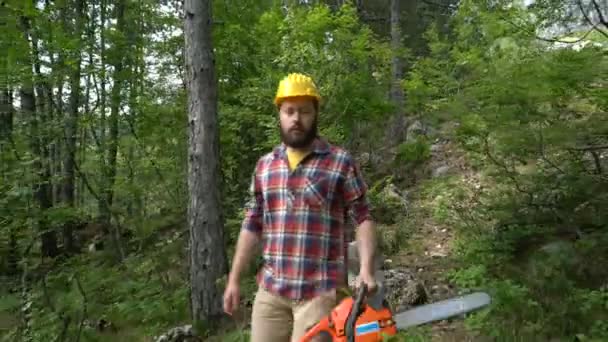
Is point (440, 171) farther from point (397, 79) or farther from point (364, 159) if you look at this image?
point (397, 79)

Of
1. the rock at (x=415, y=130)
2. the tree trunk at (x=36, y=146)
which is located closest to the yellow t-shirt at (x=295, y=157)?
the tree trunk at (x=36, y=146)

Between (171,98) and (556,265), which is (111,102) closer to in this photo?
(171,98)

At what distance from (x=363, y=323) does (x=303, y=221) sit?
57 cm

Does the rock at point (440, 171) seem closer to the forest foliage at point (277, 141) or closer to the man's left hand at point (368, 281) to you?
the forest foliage at point (277, 141)

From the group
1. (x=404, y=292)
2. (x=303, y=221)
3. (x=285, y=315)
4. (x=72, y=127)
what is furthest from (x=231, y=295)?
(x=72, y=127)

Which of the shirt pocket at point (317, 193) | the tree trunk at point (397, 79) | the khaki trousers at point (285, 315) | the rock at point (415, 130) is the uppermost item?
the tree trunk at point (397, 79)

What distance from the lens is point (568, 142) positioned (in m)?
4.96

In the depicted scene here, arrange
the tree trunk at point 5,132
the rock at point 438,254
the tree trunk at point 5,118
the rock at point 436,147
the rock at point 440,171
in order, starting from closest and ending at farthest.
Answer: the rock at point 438,254 → the tree trunk at point 5,132 → the tree trunk at point 5,118 → the rock at point 440,171 → the rock at point 436,147

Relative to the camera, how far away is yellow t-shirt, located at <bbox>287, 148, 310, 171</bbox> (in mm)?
2350

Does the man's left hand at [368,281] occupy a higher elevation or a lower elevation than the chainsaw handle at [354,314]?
higher

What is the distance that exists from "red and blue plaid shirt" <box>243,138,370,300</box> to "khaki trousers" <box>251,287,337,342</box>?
0.04m

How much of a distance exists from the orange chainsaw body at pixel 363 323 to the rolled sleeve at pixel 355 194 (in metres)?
0.45

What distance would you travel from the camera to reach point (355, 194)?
2.28 meters

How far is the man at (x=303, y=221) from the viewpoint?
227 cm
